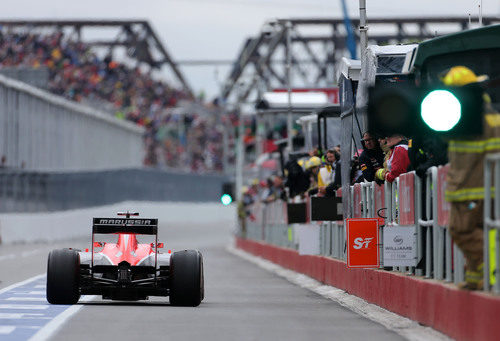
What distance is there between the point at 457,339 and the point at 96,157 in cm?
6865

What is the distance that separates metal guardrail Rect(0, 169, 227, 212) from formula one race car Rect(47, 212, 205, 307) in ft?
117

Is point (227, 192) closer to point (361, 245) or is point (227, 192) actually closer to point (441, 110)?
point (361, 245)

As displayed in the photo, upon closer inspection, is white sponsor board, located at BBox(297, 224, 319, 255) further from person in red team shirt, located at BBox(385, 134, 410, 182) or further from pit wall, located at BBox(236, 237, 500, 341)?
person in red team shirt, located at BBox(385, 134, 410, 182)

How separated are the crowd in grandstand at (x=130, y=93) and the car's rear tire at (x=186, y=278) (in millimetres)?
57085

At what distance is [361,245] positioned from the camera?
Answer: 18.4 metres

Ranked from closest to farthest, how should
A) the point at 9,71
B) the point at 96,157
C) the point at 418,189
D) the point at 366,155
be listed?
the point at 418,189
the point at 366,155
the point at 9,71
the point at 96,157

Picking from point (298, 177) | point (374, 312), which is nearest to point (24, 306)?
point (374, 312)

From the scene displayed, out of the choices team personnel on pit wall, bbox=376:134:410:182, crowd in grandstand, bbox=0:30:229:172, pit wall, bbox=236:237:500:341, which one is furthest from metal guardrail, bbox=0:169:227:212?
team personnel on pit wall, bbox=376:134:410:182

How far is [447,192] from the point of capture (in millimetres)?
11672

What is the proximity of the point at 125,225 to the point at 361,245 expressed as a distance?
2981mm

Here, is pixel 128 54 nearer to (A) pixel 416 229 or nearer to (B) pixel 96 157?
(B) pixel 96 157

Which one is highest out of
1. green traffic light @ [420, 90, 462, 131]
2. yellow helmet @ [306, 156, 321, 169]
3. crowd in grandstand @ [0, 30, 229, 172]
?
crowd in grandstand @ [0, 30, 229, 172]

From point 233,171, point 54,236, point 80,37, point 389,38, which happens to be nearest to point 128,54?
point 80,37

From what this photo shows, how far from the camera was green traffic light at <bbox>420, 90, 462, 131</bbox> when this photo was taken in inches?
409
